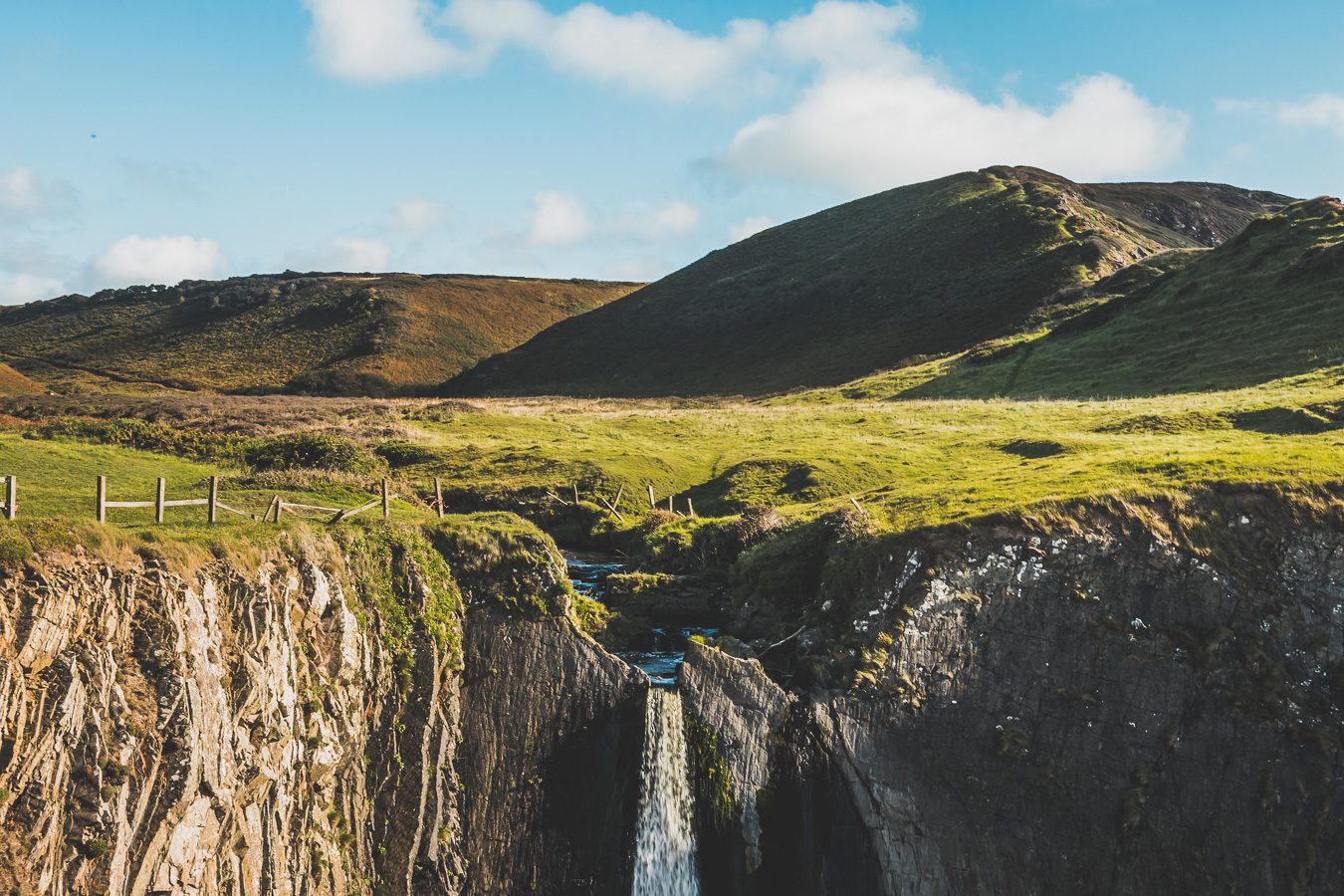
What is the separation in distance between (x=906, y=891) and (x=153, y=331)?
186713 millimetres

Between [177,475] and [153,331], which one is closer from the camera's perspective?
[177,475]

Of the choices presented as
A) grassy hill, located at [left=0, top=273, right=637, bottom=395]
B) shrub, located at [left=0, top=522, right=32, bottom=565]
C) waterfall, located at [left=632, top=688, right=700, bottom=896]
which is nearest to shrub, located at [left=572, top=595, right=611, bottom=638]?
waterfall, located at [left=632, top=688, right=700, bottom=896]

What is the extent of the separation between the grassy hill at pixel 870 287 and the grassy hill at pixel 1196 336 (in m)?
14.3

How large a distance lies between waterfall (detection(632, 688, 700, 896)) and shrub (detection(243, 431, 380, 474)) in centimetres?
2939

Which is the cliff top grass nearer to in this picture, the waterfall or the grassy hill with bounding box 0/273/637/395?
the waterfall

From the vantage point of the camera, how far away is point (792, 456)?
58688mm

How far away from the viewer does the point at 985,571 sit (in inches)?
1209

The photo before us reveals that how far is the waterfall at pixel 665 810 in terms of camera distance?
2692cm

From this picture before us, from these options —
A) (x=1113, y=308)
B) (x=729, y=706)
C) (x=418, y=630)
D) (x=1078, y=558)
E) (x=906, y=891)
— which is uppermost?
(x=1113, y=308)

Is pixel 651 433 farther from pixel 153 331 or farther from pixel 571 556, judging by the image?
pixel 153 331

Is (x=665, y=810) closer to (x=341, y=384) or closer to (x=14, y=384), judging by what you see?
(x=14, y=384)

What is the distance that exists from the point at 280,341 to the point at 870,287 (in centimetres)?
9587

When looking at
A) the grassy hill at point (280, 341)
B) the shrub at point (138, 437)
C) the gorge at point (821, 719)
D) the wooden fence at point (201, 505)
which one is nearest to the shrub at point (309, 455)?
the shrub at point (138, 437)

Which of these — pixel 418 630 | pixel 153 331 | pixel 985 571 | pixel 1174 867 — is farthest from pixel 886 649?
pixel 153 331
